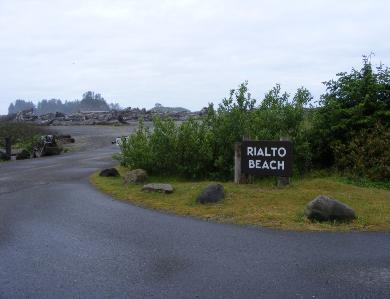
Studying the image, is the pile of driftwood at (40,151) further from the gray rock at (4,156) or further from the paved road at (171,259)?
the paved road at (171,259)

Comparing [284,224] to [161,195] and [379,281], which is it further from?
[161,195]

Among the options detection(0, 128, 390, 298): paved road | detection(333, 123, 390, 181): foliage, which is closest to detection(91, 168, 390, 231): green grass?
detection(0, 128, 390, 298): paved road

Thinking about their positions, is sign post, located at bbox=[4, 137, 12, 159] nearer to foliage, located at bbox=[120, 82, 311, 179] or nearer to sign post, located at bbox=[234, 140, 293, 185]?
foliage, located at bbox=[120, 82, 311, 179]

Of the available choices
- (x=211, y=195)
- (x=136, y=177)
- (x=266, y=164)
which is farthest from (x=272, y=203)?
(x=136, y=177)

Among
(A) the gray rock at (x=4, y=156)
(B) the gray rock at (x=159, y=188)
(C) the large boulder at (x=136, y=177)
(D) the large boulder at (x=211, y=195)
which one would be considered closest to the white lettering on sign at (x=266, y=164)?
(D) the large boulder at (x=211, y=195)

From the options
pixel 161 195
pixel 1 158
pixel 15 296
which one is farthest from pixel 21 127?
pixel 15 296

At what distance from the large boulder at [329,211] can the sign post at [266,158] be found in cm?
252

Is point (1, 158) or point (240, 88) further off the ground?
point (240, 88)

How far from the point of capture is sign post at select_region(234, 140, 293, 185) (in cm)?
1016

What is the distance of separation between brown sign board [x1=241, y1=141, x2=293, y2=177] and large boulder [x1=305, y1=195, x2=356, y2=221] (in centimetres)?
252

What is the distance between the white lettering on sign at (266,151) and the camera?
10.2 metres

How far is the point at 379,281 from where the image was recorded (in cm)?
493

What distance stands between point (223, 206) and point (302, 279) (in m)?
3.81

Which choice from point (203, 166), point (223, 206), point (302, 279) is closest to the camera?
point (302, 279)
